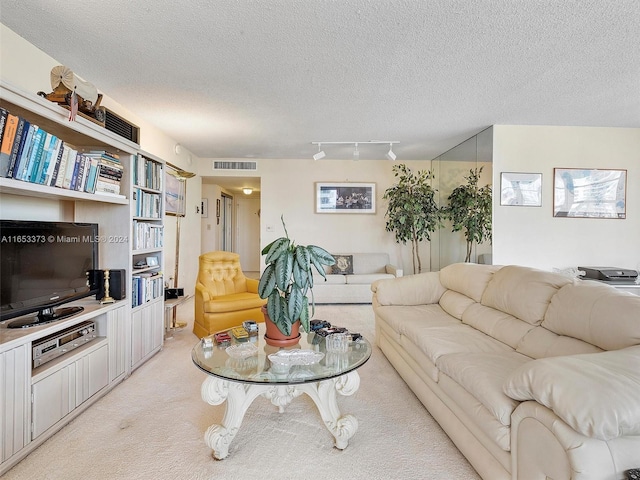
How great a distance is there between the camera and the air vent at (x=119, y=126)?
2.47m

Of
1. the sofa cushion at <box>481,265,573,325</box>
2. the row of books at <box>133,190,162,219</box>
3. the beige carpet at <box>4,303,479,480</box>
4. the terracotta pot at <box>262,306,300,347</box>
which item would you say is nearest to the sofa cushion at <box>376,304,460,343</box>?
the sofa cushion at <box>481,265,573,325</box>

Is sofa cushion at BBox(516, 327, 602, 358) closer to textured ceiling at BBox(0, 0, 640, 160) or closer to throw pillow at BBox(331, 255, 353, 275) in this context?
textured ceiling at BBox(0, 0, 640, 160)

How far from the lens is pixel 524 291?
2.04m

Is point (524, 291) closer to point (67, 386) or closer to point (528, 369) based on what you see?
point (528, 369)

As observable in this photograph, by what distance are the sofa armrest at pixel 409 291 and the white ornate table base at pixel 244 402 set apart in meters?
1.38

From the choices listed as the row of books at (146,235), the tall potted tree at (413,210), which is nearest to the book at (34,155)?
the row of books at (146,235)

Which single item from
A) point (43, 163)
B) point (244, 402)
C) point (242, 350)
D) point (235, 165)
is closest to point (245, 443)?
point (244, 402)

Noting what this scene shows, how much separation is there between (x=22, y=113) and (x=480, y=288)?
326 cm

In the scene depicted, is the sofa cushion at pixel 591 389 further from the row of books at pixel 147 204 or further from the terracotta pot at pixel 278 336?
the row of books at pixel 147 204

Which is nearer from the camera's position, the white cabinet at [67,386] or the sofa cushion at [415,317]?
the white cabinet at [67,386]

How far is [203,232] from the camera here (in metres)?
6.61

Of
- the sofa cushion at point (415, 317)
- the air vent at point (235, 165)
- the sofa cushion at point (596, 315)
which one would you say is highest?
the air vent at point (235, 165)

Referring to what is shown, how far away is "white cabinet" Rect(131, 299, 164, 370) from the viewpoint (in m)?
2.55

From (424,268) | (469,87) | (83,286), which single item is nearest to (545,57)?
(469,87)
